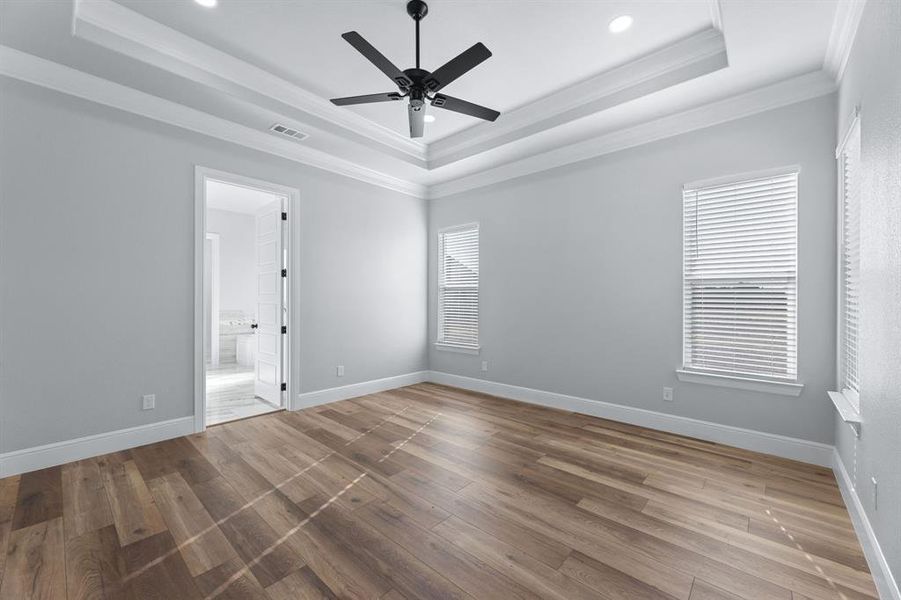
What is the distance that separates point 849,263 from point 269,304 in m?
5.33

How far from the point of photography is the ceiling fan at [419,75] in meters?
2.25

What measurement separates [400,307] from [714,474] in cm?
399

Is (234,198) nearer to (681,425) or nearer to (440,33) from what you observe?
(440,33)

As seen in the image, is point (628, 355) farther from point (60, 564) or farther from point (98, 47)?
point (98, 47)

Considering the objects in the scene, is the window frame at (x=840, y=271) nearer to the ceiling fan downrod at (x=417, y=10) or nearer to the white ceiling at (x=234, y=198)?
the ceiling fan downrod at (x=417, y=10)

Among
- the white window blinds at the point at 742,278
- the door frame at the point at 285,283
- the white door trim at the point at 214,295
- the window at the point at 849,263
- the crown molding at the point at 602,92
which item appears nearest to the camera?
the window at the point at 849,263

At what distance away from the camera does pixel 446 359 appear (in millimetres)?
5668

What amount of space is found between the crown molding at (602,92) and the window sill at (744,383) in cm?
247

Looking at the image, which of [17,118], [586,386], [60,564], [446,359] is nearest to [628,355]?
[586,386]

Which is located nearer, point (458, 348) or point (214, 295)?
point (458, 348)

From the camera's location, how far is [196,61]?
3020 millimetres

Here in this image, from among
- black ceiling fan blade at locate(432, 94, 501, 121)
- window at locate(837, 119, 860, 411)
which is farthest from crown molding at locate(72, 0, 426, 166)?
window at locate(837, 119, 860, 411)

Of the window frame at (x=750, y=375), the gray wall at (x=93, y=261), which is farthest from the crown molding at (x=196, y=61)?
the window frame at (x=750, y=375)

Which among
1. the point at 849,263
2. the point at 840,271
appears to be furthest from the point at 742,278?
the point at 849,263
